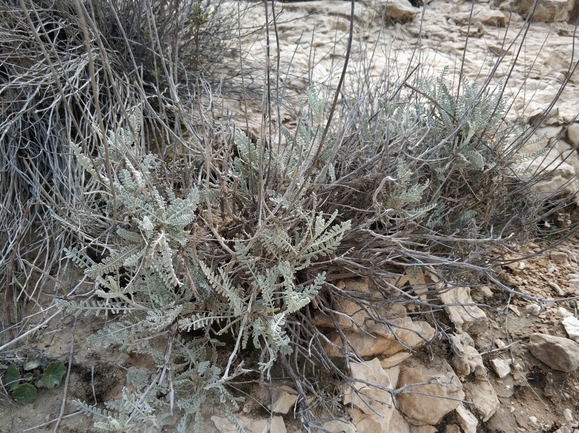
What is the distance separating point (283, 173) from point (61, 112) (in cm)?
102

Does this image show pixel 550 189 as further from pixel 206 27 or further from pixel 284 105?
pixel 206 27

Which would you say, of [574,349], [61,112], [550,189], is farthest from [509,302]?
[61,112]

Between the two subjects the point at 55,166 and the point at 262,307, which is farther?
the point at 55,166

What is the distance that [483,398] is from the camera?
1.44 meters

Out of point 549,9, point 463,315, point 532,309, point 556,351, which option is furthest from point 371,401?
point 549,9

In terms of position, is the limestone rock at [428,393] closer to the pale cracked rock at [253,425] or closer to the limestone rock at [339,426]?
the limestone rock at [339,426]

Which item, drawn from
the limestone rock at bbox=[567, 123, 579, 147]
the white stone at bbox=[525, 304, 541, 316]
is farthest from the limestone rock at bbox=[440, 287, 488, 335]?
Result: the limestone rock at bbox=[567, 123, 579, 147]

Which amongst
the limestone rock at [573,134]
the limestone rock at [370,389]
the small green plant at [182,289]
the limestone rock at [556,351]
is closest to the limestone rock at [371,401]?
the limestone rock at [370,389]

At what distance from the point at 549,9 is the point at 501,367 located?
2772 mm

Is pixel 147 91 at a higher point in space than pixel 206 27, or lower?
lower

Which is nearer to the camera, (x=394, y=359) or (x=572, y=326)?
(x=394, y=359)

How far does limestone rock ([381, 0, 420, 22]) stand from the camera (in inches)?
123

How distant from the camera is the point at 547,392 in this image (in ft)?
4.98

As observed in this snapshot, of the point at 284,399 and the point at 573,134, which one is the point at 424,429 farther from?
the point at 573,134
